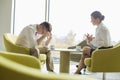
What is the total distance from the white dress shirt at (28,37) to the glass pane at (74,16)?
3.07 meters

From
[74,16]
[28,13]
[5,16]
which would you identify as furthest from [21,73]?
[28,13]

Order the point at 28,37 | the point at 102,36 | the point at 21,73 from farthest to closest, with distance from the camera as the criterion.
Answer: the point at 102,36
the point at 28,37
the point at 21,73

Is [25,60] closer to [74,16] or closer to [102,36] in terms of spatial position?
[102,36]

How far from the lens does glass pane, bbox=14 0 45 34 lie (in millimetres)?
7832

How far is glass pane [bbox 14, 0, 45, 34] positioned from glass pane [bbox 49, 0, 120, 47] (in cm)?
32

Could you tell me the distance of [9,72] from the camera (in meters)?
1.29

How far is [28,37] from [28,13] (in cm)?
338

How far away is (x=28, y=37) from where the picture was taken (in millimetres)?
4629

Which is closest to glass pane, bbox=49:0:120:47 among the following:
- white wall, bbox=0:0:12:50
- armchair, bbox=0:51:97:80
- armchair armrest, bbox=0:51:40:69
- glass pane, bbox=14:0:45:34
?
glass pane, bbox=14:0:45:34

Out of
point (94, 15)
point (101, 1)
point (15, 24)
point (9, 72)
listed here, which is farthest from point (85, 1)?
point (9, 72)

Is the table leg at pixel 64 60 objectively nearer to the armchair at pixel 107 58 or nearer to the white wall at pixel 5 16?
the armchair at pixel 107 58

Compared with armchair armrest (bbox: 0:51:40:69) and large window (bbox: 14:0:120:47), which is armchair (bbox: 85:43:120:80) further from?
large window (bbox: 14:0:120:47)

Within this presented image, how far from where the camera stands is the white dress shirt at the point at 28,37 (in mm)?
4633

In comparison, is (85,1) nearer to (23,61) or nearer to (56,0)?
(56,0)
